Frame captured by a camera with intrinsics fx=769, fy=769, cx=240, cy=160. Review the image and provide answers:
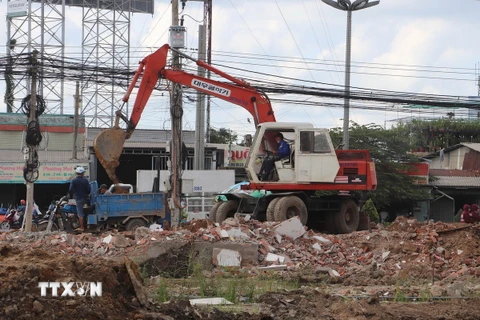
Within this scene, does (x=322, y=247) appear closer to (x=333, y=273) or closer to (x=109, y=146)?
(x=333, y=273)

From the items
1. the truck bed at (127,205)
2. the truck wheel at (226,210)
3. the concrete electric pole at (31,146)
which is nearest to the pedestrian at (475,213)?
the truck wheel at (226,210)

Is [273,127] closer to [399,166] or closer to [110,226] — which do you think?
[110,226]

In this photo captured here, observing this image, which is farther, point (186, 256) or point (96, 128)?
point (96, 128)

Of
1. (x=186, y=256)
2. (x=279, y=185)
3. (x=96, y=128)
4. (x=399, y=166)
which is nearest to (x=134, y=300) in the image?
(x=186, y=256)

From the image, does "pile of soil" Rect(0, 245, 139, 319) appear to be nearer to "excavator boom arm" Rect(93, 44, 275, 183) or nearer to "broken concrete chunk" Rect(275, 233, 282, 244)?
"broken concrete chunk" Rect(275, 233, 282, 244)

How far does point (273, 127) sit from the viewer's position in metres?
19.9

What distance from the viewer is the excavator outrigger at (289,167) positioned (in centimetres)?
1980

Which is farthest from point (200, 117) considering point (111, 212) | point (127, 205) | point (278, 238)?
point (278, 238)

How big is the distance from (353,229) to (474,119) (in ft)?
180

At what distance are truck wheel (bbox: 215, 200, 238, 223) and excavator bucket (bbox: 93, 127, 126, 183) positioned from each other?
353cm

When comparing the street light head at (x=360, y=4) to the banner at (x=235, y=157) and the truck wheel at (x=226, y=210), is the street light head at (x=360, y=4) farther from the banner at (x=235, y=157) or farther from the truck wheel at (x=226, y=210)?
the banner at (x=235, y=157)

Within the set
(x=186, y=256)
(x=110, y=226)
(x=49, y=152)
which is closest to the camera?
(x=186, y=256)

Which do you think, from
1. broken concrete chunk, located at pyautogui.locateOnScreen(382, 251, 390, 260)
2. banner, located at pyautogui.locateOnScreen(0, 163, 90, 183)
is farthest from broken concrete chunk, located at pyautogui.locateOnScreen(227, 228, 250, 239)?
banner, located at pyautogui.locateOnScreen(0, 163, 90, 183)

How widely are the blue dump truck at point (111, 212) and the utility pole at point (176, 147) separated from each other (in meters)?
1.16
